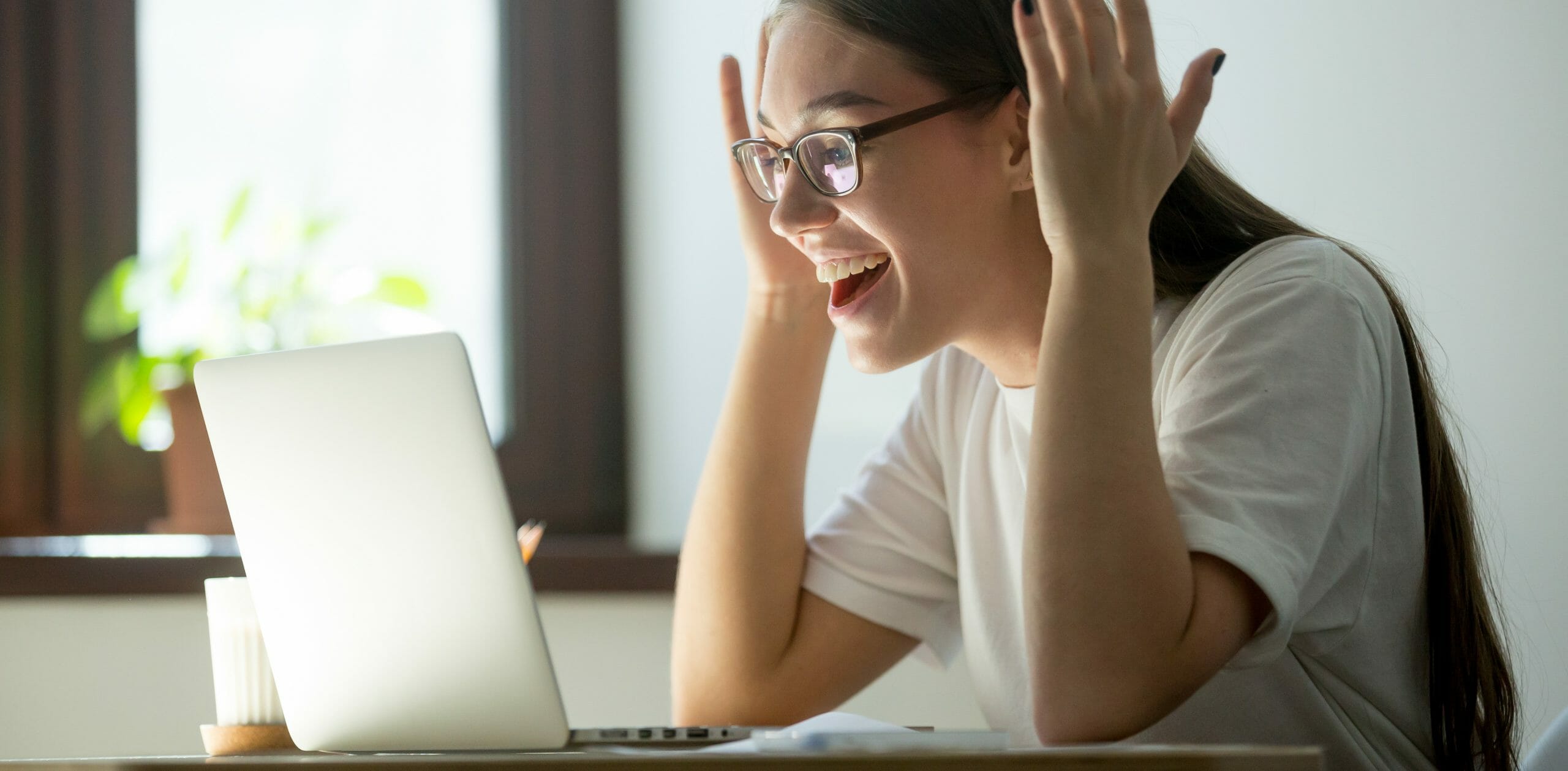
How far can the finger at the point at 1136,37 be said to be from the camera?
0.94m

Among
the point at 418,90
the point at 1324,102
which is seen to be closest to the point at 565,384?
the point at 418,90

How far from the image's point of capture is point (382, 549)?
0.75m

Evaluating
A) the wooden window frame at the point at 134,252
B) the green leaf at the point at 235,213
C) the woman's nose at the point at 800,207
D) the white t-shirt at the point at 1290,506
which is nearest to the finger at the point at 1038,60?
the white t-shirt at the point at 1290,506

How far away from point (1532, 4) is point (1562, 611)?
0.61m

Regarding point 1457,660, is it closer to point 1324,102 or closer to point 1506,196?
point 1506,196

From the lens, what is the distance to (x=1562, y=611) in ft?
4.25

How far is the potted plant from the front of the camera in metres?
2.05

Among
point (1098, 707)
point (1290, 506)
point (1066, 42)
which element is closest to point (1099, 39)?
point (1066, 42)

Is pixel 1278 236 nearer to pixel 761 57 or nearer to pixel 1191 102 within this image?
pixel 1191 102

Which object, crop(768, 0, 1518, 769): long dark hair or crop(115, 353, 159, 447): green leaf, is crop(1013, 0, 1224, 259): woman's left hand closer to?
crop(768, 0, 1518, 769): long dark hair

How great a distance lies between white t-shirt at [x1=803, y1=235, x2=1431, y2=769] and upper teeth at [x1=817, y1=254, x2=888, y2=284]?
181 mm

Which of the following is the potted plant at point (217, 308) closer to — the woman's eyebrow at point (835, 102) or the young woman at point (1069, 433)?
the young woman at point (1069, 433)

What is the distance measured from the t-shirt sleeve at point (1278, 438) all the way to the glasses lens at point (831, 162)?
0.34m

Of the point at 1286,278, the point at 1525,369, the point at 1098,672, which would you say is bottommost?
the point at 1098,672
